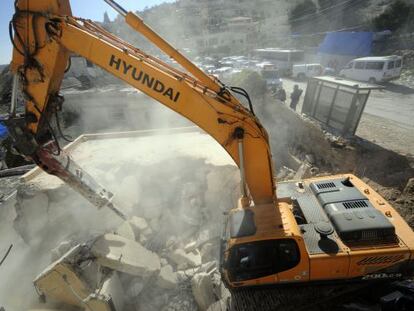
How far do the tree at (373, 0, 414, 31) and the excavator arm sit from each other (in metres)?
32.8

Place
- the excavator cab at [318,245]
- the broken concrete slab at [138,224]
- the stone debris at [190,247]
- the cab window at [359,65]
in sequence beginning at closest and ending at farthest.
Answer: the excavator cab at [318,245]
the stone debris at [190,247]
the broken concrete slab at [138,224]
the cab window at [359,65]

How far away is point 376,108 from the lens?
49.1ft

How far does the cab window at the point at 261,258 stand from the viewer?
13.3 feet

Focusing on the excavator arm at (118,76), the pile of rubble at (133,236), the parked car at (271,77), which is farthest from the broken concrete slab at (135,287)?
the parked car at (271,77)

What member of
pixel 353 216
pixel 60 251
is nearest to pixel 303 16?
pixel 353 216

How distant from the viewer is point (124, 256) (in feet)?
17.5

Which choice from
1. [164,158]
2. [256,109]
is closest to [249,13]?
[256,109]

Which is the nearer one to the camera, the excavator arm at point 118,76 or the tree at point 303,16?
the excavator arm at point 118,76

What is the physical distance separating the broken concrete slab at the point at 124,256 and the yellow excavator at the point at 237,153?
1.81 meters

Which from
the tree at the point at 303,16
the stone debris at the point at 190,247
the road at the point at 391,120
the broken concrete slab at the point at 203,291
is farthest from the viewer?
the tree at the point at 303,16

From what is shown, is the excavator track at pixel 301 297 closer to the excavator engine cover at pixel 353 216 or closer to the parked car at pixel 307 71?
the excavator engine cover at pixel 353 216

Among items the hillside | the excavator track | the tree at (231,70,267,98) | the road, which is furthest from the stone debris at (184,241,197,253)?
the hillside

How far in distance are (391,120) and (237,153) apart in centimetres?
1143

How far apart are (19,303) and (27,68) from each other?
4.68m
